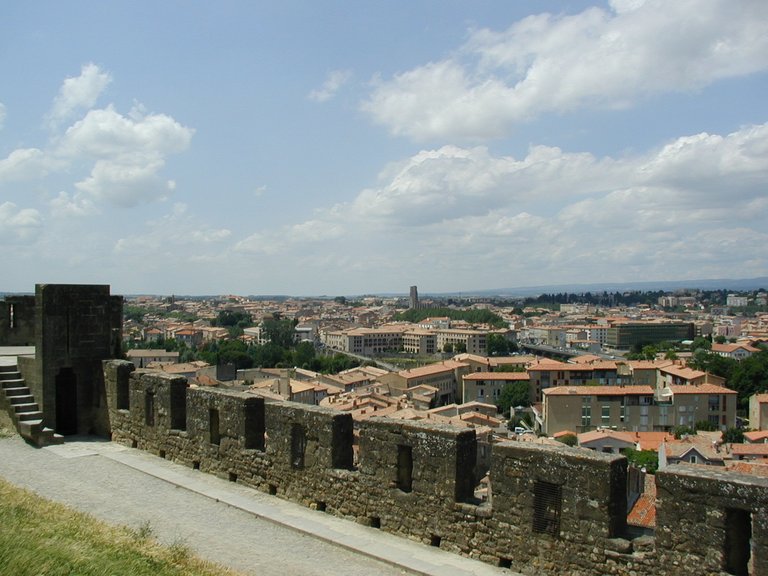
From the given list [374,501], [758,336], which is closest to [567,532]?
[374,501]

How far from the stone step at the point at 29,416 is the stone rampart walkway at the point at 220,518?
0.94 meters

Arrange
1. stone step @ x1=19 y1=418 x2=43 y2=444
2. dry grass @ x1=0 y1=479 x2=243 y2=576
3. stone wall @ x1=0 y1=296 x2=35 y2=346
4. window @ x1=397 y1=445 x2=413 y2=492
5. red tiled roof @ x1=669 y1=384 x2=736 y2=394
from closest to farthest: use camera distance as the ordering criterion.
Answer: dry grass @ x1=0 y1=479 x2=243 y2=576, window @ x1=397 y1=445 x2=413 y2=492, stone step @ x1=19 y1=418 x2=43 y2=444, stone wall @ x1=0 y1=296 x2=35 y2=346, red tiled roof @ x1=669 y1=384 x2=736 y2=394

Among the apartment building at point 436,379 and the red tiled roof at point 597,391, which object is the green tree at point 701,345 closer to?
the apartment building at point 436,379

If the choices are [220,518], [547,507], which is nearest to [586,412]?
[220,518]

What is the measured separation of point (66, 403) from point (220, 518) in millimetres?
6041

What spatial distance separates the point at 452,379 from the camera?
109 metres

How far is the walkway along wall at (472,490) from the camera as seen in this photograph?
5629 millimetres

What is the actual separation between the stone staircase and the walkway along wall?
284 centimetres

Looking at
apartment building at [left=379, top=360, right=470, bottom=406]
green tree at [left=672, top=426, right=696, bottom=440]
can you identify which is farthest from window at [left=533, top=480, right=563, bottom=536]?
apartment building at [left=379, top=360, right=470, bottom=406]

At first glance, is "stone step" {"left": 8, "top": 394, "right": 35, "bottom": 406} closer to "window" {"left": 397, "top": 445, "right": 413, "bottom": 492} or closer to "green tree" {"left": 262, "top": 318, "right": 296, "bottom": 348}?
"window" {"left": 397, "top": 445, "right": 413, "bottom": 492}

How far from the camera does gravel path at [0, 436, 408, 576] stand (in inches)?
276

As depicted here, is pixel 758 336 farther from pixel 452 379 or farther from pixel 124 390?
pixel 124 390

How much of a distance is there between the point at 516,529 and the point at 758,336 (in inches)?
7353

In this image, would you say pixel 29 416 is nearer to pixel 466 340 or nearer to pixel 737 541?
pixel 737 541
